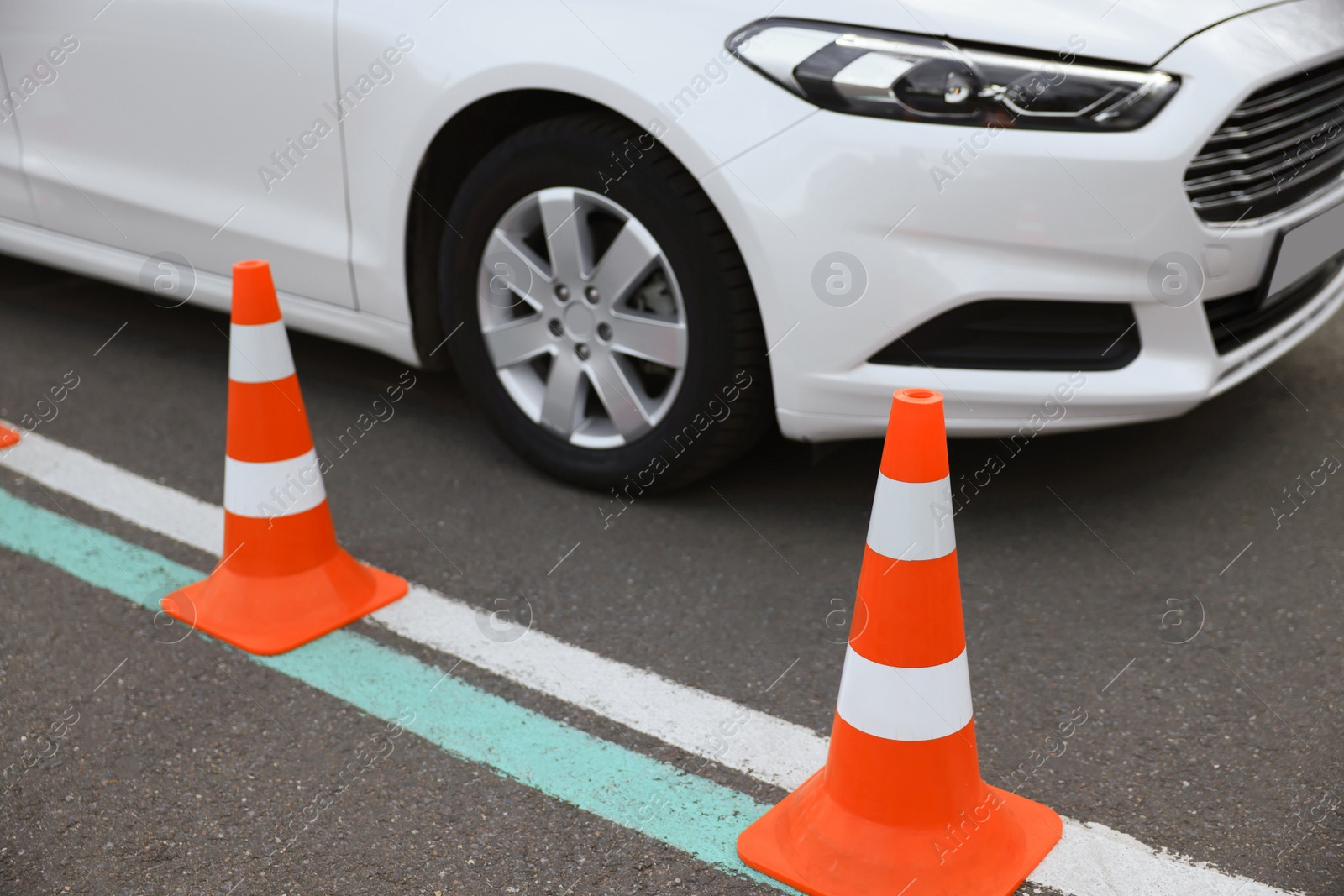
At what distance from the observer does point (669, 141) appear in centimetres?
261

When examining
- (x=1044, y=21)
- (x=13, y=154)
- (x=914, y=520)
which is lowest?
(x=13, y=154)

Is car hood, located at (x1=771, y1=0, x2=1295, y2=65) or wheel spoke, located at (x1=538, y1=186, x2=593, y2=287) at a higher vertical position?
car hood, located at (x1=771, y1=0, x2=1295, y2=65)

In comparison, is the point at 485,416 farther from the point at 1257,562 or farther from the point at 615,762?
the point at 1257,562

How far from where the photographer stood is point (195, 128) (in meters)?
3.31

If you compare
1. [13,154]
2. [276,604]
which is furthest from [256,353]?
[13,154]

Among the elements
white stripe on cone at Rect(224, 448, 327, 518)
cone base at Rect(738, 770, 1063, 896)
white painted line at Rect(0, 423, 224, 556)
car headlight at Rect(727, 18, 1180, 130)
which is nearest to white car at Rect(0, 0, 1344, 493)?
car headlight at Rect(727, 18, 1180, 130)

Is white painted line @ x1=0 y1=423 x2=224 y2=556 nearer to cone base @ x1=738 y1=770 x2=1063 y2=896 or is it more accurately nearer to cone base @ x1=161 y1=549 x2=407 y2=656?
cone base @ x1=161 y1=549 x2=407 y2=656

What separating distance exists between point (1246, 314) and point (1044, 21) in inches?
32.2

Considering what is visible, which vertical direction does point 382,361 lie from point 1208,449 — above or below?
below

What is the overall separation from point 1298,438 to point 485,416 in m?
2.19

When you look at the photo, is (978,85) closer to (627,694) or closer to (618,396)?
(618,396)

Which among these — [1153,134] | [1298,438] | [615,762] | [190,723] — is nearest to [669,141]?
[1153,134]

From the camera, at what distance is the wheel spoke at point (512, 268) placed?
9.78ft

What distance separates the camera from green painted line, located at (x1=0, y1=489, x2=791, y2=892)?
6.48ft
